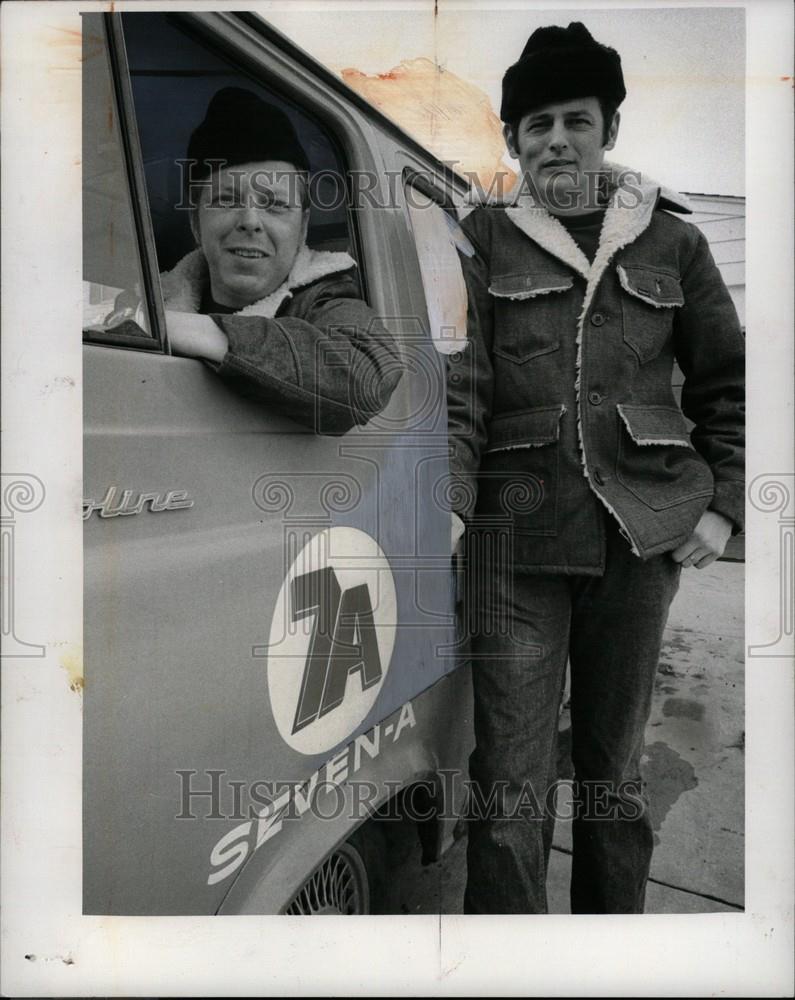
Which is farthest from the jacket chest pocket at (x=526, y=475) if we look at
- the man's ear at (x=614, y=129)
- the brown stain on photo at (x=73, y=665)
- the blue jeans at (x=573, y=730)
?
the brown stain on photo at (x=73, y=665)

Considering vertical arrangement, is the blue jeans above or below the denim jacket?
below

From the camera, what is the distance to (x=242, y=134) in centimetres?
131

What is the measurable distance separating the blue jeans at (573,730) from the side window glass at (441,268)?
50 cm

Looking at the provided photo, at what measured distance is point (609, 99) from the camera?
147 cm

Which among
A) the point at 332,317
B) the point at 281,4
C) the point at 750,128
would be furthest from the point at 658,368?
the point at 281,4

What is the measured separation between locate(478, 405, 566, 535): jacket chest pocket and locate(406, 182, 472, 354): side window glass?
217 millimetres

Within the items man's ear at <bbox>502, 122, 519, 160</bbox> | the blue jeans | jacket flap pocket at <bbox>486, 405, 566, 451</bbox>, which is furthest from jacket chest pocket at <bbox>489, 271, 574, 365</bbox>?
the blue jeans

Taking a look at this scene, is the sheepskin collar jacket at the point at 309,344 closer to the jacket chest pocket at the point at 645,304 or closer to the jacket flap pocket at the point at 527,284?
the jacket flap pocket at the point at 527,284

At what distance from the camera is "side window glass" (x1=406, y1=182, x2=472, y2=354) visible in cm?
148

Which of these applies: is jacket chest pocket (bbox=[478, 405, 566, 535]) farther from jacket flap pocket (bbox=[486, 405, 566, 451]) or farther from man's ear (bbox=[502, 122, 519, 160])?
man's ear (bbox=[502, 122, 519, 160])

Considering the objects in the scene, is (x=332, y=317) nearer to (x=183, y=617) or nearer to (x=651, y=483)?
(x=183, y=617)

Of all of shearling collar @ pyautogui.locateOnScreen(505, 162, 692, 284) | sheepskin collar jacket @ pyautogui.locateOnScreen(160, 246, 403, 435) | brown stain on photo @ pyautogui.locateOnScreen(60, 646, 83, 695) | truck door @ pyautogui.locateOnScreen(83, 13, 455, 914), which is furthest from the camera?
shearling collar @ pyautogui.locateOnScreen(505, 162, 692, 284)

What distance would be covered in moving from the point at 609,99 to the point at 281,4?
65 cm

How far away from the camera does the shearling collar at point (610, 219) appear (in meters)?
1.49
